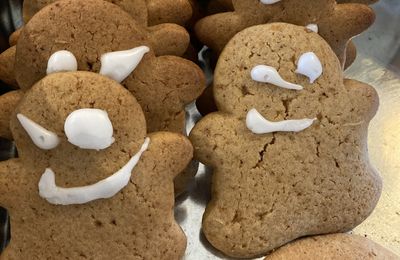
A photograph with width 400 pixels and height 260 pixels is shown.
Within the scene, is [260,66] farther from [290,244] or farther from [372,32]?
[372,32]

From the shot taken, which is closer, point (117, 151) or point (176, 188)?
point (117, 151)

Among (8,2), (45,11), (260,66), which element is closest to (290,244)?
(260,66)

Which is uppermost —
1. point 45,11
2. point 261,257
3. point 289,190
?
point 45,11

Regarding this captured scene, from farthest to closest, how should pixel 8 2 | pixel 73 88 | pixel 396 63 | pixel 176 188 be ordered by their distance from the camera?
1. pixel 396 63
2. pixel 8 2
3. pixel 176 188
4. pixel 73 88

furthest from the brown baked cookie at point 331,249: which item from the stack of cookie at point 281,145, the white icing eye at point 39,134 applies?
the white icing eye at point 39,134

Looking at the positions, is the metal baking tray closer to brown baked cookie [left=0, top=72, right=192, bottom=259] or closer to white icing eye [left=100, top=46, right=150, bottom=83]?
brown baked cookie [left=0, top=72, right=192, bottom=259]

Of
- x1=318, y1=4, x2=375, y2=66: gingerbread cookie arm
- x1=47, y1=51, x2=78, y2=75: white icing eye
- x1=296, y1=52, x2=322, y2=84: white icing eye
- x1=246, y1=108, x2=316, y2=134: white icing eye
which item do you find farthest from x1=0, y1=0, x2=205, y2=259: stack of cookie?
x1=318, y1=4, x2=375, y2=66: gingerbread cookie arm

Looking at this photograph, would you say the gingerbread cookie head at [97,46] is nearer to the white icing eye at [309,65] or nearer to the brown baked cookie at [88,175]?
the brown baked cookie at [88,175]

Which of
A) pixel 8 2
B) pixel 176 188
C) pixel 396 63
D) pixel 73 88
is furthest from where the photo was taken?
pixel 396 63
